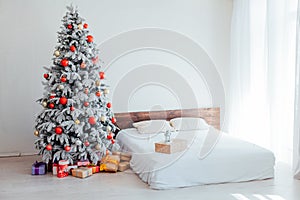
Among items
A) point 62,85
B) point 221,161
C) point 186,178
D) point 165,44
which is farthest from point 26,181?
point 165,44

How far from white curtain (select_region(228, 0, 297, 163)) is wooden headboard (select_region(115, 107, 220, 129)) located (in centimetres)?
26

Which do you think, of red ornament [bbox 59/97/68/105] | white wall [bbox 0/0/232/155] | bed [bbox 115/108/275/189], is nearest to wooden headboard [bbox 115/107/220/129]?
white wall [bbox 0/0/232/155]

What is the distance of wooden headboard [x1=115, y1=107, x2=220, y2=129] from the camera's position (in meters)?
5.68

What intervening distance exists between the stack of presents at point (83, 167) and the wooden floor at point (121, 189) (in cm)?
7

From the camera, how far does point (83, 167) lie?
4387mm

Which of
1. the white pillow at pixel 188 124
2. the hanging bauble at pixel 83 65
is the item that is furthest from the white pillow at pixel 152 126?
the hanging bauble at pixel 83 65

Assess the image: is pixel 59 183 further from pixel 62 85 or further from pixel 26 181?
pixel 62 85

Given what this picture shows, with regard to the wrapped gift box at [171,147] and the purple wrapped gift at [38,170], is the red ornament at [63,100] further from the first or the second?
the wrapped gift box at [171,147]

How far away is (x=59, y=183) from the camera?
4047 mm

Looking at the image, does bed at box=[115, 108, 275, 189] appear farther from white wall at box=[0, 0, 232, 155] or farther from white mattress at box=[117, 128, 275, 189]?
white wall at box=[0, 0, 232, 155]

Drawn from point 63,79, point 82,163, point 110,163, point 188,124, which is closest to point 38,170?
point 82,163

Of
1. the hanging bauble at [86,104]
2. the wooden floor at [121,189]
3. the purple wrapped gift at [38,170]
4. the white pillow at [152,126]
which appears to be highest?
the hanging bauble at [86,104]

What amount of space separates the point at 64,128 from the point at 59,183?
0.66m

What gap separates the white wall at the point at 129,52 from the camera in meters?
5.33
